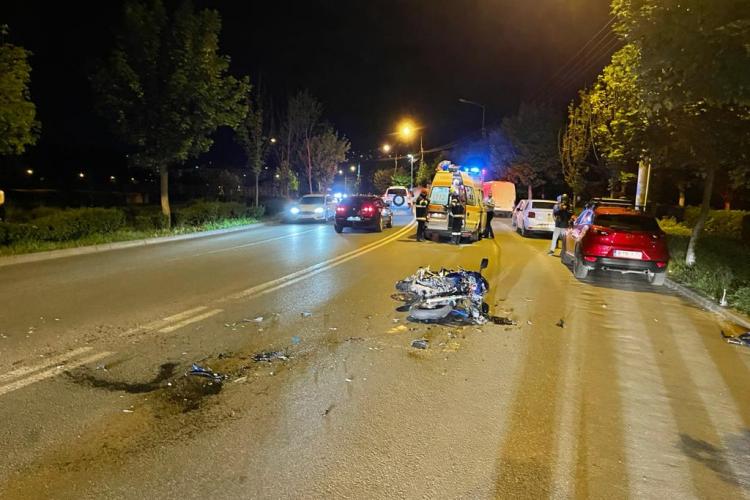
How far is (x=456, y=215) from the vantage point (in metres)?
17.4

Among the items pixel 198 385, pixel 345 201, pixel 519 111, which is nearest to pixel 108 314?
pixel 198 385

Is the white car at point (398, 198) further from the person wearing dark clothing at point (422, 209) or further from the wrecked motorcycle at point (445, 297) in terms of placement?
the wrecked motorcycle at point (445, 297)

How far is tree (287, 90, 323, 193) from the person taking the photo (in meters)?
37.3

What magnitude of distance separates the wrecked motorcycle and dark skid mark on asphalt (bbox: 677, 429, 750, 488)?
350 centimetres

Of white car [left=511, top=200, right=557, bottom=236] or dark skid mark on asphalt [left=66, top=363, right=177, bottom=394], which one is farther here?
white car [left=511, top=200, right=557, bottom=236]

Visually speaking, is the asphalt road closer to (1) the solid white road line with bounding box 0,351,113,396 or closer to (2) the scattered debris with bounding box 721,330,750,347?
(1) the solid white road line with bounding box 0,351,113,396

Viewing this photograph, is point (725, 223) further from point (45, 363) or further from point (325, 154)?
point (325, 154)

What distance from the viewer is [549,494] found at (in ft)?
11.1

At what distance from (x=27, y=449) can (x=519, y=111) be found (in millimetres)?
47517

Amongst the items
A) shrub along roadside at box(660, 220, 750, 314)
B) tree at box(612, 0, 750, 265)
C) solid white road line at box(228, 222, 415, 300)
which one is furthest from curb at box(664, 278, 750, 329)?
solid white road line at box(228, 222, 415, 300)

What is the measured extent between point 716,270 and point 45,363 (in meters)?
11.2

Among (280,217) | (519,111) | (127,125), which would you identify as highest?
(519,111)

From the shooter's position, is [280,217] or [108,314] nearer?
[108,314]

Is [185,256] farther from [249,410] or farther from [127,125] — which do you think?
[249,410]
